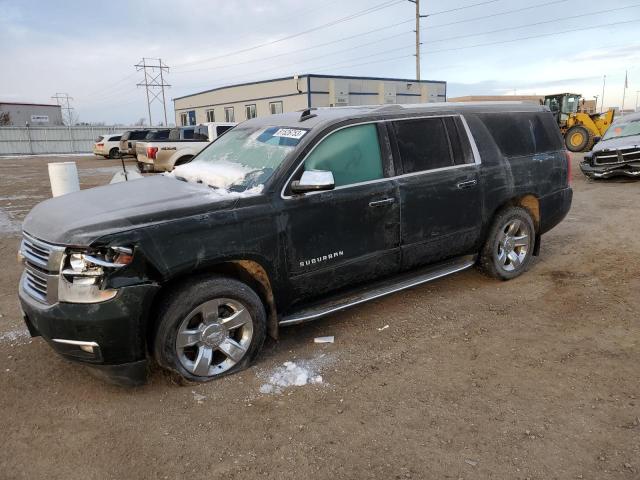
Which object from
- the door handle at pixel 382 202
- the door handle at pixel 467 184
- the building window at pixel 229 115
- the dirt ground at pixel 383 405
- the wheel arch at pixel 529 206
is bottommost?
the dirt ground at pixel 383 405

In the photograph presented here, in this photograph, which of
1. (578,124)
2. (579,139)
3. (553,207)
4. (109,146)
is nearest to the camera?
(553,207)

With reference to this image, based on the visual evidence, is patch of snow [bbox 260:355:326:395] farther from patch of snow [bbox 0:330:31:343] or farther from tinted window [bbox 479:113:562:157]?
tinted window [bbox 479:113:562:157]

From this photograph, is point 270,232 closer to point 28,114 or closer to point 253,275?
point 253,275

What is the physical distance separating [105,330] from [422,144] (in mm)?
3036

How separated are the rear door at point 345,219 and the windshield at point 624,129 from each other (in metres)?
11.5

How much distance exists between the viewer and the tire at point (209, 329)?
10.4ft

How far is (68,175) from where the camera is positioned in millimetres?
7488

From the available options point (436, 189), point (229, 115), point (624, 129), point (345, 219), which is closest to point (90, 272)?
point (345, 219)

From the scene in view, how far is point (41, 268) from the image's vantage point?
10.3 feet

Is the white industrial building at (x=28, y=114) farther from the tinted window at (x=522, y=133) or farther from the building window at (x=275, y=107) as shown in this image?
the tinted window at (x=522, y=133)

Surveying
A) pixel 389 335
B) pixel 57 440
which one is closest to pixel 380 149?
pixel 389 335

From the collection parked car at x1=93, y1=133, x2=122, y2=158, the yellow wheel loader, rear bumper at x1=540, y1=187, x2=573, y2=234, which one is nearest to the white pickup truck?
rear bumper at x1=540, y1=187, x2=573, y2=234

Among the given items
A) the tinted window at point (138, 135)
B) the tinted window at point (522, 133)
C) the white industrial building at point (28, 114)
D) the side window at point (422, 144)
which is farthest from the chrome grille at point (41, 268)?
the white industrial building at point (28, 114)

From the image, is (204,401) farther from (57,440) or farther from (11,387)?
(11,387)
